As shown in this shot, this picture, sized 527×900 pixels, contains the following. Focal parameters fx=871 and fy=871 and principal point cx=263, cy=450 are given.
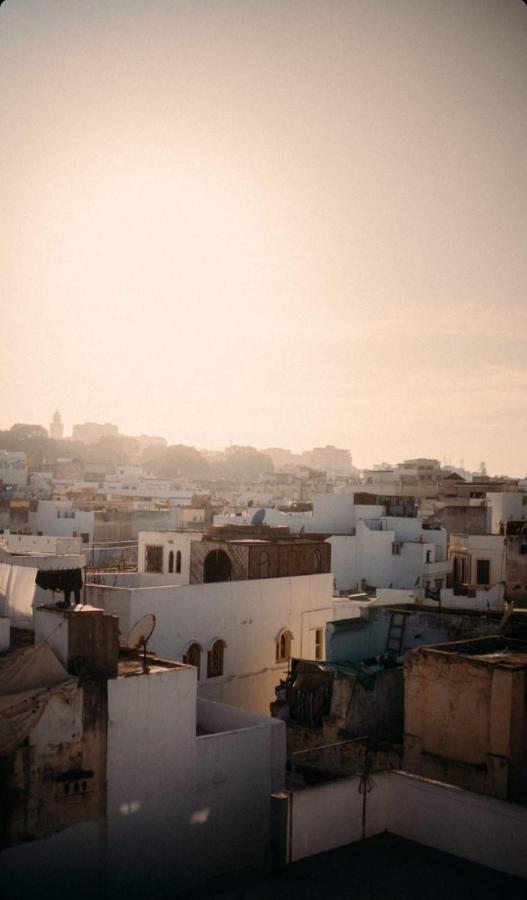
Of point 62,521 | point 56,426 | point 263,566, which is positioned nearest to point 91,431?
point 56,426

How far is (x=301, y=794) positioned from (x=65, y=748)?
3.14 meters

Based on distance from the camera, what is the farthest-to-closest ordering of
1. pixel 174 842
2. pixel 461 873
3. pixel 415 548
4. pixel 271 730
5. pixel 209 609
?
pixel 415 548
pixel 209 609
pixel 271 730
pixel 174 842
pixel 461 873

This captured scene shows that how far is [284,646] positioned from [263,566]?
2049mm

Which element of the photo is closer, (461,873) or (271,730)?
(461,873)

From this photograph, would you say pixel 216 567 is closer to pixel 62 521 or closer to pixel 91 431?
pixel 62 521

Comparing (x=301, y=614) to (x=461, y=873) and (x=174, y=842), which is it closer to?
(x=174, y=842)

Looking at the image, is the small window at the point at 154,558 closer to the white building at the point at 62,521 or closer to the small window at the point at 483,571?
the small window at the point at 483,571

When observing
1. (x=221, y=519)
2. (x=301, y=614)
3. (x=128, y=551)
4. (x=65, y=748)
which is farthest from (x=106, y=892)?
(x=221, y=519)

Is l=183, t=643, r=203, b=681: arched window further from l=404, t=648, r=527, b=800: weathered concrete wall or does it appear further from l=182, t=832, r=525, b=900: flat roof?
l=182, t=832, r=525, b=900: flat roof

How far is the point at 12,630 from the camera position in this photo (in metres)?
14.5

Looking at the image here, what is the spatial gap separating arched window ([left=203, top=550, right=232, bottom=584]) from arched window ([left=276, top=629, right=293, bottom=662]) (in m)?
2.00

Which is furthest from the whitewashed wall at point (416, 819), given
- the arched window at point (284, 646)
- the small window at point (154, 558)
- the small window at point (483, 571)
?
the small window at point (483, 571)

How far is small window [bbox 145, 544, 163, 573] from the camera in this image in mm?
24047

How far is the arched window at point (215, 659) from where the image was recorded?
1972 centimetres
